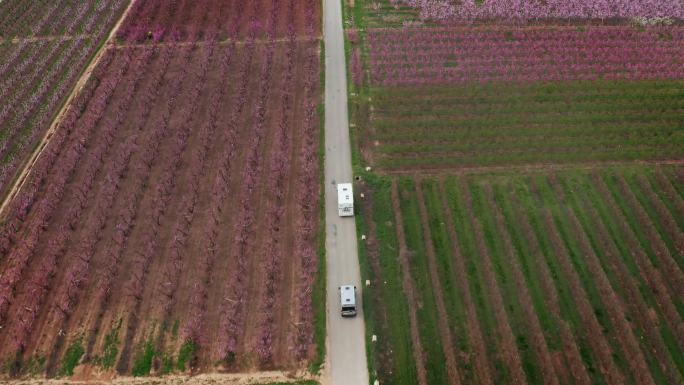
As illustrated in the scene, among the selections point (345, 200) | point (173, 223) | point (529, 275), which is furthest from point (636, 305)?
point (173, 223)

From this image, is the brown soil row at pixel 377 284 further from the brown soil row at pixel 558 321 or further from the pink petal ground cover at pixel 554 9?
the pink petal ground cover at pixel 554 9

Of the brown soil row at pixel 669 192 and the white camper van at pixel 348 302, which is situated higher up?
the brown soil row at pixel 669 192

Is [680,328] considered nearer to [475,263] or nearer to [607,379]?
[607,379]

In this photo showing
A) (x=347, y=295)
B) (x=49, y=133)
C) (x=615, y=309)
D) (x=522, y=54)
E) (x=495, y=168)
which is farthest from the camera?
(x=522, y=54)

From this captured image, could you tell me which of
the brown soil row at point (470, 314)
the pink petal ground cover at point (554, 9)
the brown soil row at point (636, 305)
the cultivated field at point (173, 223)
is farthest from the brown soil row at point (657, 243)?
the pink petal ground cover at point (554, 9)

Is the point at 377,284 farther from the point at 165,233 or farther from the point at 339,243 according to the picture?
the point at 165,233

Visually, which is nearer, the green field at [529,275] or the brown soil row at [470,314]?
the brown soil row at [470,314]
